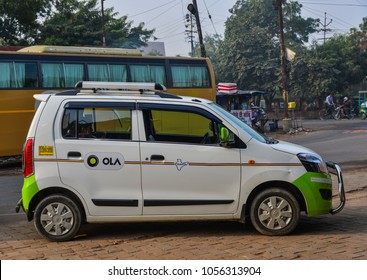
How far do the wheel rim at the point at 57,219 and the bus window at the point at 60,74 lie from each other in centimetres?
986

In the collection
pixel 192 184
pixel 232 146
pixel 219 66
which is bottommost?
pixel 192 184

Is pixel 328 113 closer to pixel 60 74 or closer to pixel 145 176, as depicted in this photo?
pixel 60 74

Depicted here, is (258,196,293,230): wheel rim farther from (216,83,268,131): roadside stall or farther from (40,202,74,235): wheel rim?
(216,83,268,131): roadside stall

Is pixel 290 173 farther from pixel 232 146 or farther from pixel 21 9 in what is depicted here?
pixel 21 9

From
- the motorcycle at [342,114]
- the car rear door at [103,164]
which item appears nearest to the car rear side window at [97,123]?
the car rear door at [103,164]

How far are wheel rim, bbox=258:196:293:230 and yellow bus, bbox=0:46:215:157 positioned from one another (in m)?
10.5

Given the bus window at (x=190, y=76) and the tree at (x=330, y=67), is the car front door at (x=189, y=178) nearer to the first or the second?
the bus window at (x=190, y=76)

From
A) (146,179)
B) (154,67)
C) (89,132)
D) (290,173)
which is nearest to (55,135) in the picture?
(89,132)

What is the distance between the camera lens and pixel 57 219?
585 centimetres

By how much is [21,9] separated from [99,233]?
20.5 m

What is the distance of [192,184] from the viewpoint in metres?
→ 5.81

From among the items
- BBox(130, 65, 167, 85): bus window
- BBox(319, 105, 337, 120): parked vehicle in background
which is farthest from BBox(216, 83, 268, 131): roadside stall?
BBox(319, 105, 337, 120): parked vehicle in background

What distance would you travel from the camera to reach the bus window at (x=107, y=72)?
1578 centimetres

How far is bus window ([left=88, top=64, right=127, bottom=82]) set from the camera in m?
15.8
